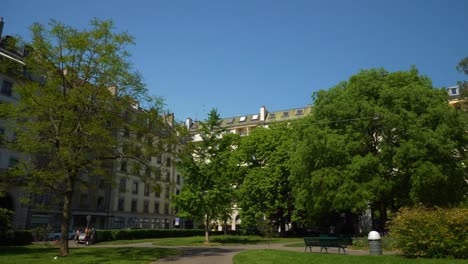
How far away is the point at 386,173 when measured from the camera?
31.0 metres

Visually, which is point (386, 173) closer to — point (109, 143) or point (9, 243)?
point (109, 143)

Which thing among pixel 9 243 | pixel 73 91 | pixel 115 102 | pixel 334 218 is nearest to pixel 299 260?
pixel 115 102

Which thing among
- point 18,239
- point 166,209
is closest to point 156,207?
point 166,209

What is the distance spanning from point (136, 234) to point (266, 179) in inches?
720

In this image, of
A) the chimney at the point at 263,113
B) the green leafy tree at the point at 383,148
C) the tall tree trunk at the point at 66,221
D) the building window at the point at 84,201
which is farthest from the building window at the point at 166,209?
the tall tree trunk at the point at 66,221

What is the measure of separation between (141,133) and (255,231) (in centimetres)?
3909

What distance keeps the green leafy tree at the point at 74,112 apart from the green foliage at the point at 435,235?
14.3 metres

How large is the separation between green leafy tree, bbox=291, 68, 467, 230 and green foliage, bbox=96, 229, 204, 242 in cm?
2000

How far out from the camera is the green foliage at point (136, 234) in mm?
37256

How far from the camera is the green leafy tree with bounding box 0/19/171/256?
1883 cm

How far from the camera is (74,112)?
63.5 feet

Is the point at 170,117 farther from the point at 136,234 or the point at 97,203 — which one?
the point at 97,203

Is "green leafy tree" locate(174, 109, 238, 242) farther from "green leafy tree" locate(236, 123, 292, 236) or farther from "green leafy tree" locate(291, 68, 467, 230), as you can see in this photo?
"green leafy tree" locate(236, 123, 292, 236)

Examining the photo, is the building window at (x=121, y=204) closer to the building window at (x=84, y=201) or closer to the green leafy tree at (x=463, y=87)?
the building window at (x=84, y=201)
